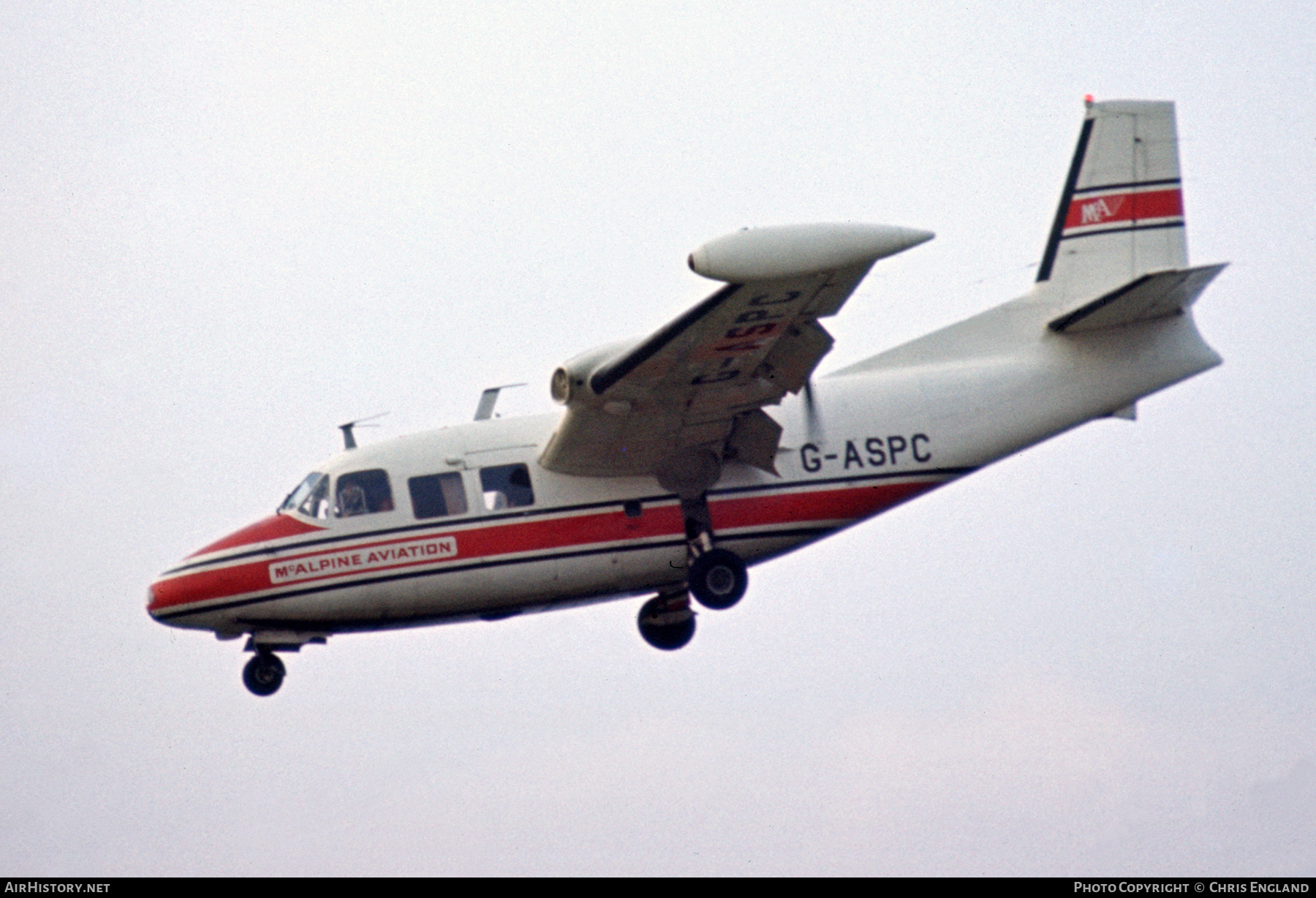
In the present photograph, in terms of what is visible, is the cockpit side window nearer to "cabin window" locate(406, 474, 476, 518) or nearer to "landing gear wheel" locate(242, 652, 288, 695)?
"cabin window" locate(406, 474, 476, 518)

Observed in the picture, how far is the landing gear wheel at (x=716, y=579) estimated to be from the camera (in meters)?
18.4

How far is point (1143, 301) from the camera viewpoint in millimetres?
18812

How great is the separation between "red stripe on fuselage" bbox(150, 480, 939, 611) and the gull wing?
542 millimetres

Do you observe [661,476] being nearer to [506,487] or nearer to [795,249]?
[506,487]

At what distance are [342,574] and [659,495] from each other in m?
3.78

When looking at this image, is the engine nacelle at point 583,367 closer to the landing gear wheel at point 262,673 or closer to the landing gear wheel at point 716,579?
the landing gear wheel at point 716,579

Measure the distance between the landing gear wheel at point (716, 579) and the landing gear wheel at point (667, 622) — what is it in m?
1.98

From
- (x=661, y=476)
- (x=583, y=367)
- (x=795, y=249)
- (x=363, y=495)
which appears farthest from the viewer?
(x=661, y=476)

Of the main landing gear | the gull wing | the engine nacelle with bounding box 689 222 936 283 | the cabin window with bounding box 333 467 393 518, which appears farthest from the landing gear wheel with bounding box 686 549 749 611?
the engine nacelle with bounding box 689 222 936 283

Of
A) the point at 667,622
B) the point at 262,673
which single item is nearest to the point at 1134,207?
the point at 667,622

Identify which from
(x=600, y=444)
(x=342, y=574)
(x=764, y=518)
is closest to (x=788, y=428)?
(x=764, y=518)

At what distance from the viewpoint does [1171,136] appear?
66.6ft

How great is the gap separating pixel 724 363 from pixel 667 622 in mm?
4957
